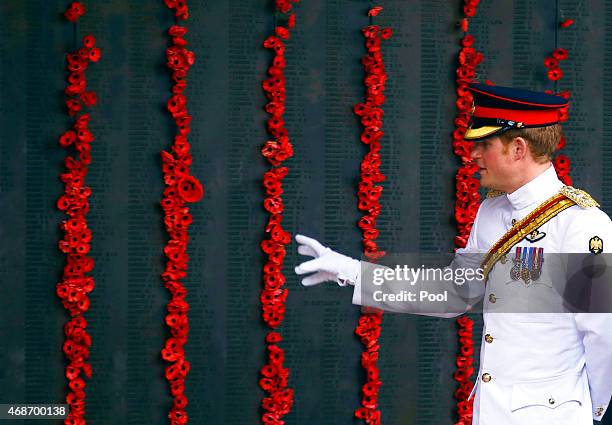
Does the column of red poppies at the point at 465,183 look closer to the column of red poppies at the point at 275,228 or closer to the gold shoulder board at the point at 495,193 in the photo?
the column of red poppies at the point at 275,228

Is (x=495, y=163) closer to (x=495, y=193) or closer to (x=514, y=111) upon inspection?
(x=514, y=111)

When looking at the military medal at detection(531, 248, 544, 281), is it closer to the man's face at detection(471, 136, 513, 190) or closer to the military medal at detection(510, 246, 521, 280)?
the military medal at detection(510, 246, 521, 280)

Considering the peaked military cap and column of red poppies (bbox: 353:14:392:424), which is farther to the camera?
column of red poppies (bbox: 353:14:392:424)

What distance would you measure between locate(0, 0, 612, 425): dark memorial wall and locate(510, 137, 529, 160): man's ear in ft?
4.95

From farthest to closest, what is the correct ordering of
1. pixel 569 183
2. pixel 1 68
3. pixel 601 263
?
pixel 569 183 < pixel 1 68 < pixel 601 263

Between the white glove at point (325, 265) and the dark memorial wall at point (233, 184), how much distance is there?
1.36 metres

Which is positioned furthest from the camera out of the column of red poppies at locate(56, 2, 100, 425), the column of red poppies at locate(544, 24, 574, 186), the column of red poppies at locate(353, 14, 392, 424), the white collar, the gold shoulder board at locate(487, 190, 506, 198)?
the column of red poppies at locate(544, 24, 574, 186)

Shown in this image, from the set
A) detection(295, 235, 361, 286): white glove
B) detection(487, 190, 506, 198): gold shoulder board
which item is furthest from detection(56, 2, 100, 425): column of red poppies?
detection(487, 190, 506, 198): gold shoulder board

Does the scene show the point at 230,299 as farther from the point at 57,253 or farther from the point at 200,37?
the point at 200,37

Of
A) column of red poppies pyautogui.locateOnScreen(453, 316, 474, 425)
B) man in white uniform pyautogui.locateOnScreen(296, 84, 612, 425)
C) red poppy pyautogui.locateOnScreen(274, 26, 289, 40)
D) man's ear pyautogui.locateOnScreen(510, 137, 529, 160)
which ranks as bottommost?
column of red poppies pyautogui.locateOnScreen(453, 316, 474, 425)

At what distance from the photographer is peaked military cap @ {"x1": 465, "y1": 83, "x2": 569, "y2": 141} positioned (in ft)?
7.41

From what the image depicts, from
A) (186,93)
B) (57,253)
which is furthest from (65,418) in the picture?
(186,93)

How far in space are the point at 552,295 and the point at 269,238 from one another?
1.64 m

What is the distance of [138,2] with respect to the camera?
364 centimetres
